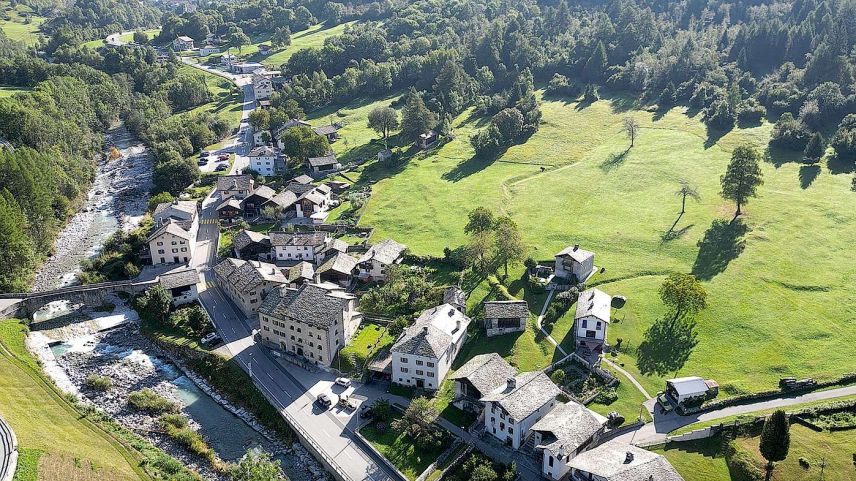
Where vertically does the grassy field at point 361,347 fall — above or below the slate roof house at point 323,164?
above

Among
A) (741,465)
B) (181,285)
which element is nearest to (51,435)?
(181,285)

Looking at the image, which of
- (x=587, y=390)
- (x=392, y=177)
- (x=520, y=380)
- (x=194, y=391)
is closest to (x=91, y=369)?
(x=194, y=391)

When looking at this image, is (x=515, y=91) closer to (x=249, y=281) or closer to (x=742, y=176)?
(x=742, y=176)

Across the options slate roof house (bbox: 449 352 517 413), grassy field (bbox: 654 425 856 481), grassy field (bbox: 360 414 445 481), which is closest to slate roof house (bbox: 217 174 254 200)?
slate roof house (bbox: 449 352 517 413)

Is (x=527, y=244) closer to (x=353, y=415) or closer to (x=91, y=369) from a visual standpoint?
(x=353, y=415)

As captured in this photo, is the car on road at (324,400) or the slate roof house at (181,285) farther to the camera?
the slate roof house at (181,285)

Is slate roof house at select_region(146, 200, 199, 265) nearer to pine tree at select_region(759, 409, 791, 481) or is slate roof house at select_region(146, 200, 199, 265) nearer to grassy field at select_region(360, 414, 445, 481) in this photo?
grassy field at select_region(360, 414, 445, 481)

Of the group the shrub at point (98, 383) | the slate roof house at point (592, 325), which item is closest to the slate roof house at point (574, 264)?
the slate roof house at point (592, 325)

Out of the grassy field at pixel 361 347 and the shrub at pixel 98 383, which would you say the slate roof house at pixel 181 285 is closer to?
the shrub at pixel 98 383
